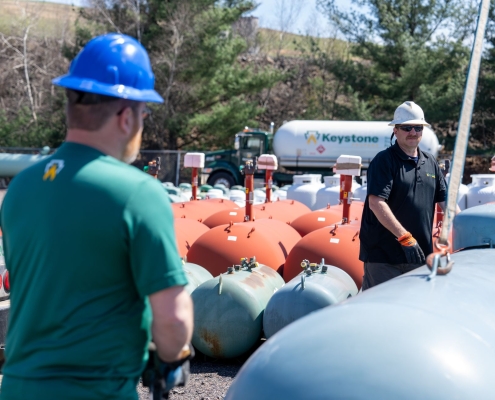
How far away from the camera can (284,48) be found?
Result: 5622 cm

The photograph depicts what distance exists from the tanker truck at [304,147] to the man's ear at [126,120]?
22.7 meters

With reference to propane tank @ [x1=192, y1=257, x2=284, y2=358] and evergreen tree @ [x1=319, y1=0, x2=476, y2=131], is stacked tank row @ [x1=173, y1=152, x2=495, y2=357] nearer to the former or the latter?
propane tank @ [x1=192, y1=257, x2=284, y2=358]

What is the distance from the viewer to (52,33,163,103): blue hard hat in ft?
6.79

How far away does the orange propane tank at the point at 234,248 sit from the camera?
24.7 ft

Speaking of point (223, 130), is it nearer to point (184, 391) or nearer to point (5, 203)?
point (184, 391)

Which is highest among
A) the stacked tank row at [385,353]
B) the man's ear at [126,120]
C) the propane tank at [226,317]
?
the man's ear at [126,120]

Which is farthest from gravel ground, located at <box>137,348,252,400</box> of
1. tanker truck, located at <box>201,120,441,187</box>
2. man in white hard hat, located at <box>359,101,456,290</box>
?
tanker truck, located at <box>201,120,441,187</box>

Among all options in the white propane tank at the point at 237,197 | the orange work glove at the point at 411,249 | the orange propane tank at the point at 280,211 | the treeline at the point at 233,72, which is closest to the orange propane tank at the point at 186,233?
the orange propane tank at the point at 280,211

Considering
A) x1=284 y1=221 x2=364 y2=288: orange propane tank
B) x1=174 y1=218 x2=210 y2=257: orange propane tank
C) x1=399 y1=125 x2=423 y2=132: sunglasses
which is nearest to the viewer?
x1=399 y1=125 x2=423 y2=132: sunglasses

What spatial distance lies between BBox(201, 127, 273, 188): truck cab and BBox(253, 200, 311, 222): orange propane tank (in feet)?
44.7

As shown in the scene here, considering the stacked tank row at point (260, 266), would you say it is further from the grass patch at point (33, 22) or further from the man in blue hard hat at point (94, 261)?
the grass patch at point (33, 22)

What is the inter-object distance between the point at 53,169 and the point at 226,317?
412 cm

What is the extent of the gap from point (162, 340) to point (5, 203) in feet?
1.99

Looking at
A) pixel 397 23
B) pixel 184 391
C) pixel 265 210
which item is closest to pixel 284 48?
pixel 397 23
